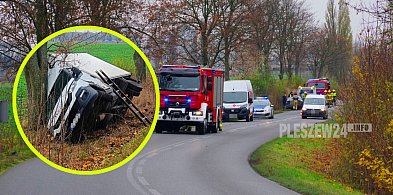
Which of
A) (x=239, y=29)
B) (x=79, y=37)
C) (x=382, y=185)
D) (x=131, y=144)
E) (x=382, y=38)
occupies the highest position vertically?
(x=239, y=29)

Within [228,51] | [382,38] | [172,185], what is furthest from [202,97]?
[228,51]

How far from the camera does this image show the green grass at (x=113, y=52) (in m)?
2.73

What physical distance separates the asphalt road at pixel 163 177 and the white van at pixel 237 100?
19.1 metres

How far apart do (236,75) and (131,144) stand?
53.3 m

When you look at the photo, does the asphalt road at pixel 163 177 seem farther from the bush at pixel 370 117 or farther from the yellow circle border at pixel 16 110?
the yellow circle border at pixel 16 110

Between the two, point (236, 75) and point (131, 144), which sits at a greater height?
point (236, 75)

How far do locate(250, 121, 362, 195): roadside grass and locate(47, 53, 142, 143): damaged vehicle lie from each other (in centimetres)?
1083

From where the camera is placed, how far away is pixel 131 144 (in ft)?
9.48

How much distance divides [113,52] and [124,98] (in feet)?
0.69

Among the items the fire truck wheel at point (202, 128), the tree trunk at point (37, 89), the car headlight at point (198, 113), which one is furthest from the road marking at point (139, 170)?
the tree trunk at point (37, 89)

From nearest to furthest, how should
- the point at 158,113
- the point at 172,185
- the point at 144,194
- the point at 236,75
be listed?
the point at 158,113 → the point at 144,194 → the point at 172,185 → the point at 236,75

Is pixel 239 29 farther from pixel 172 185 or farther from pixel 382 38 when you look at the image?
pixel 172 185

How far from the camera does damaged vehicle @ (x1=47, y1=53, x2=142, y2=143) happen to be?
2.56 m

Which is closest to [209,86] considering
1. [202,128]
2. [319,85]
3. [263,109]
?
[202,128]
